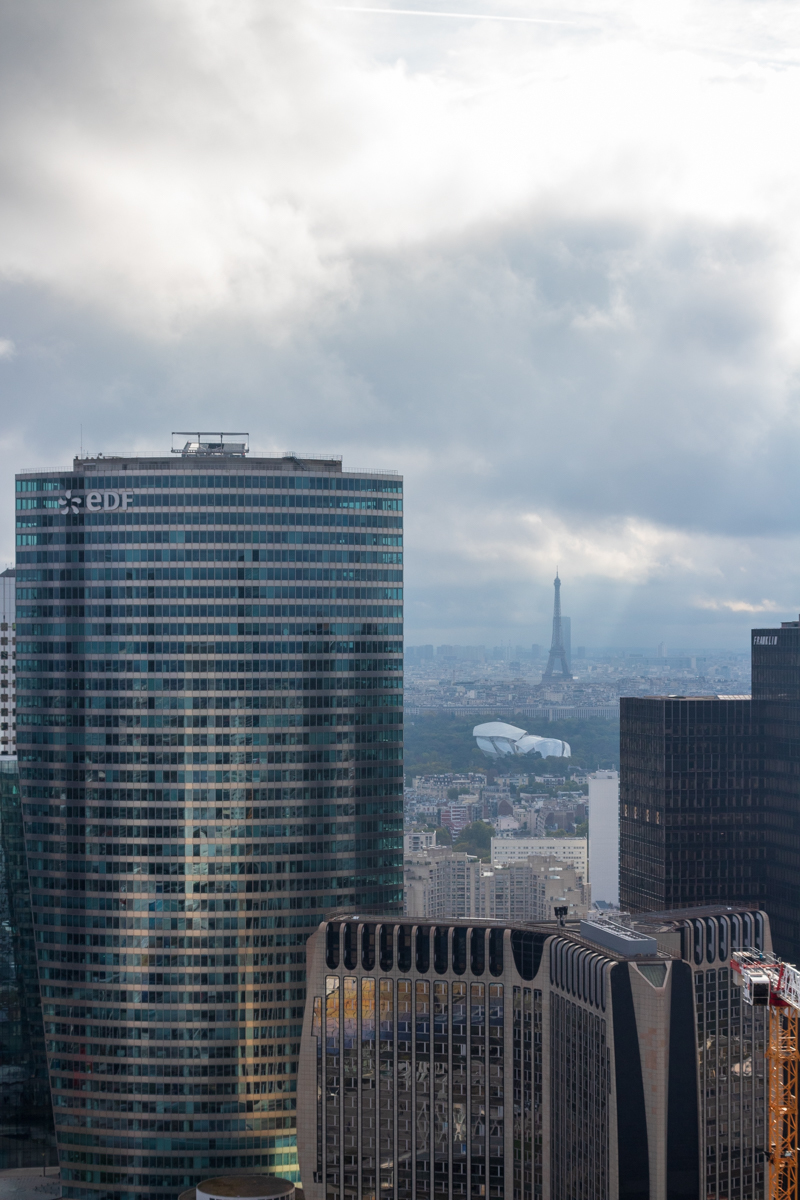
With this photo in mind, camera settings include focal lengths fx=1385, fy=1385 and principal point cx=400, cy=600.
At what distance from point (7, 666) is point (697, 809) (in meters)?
81.2

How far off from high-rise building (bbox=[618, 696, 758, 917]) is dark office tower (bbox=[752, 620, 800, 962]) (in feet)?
4.16

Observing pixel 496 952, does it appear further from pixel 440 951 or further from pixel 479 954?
pixel 440 951

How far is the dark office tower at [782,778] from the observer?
159 m

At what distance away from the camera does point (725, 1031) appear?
4301 inches

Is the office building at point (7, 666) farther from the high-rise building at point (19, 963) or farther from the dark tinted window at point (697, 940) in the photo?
the dark tinted window at point (697, 940)

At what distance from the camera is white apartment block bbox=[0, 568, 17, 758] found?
6156 inches

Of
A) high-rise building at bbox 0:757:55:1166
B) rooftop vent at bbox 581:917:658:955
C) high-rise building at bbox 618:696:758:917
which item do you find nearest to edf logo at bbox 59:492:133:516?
high-rise building at bbox 0:757:55:1166

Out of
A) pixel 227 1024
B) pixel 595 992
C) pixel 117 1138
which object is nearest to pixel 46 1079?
pixel 117 1138

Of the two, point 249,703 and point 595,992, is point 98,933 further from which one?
point 595,992

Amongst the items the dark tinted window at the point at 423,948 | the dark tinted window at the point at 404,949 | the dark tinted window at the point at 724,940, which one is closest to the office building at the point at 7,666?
the dark tinted window at the point at 404,949

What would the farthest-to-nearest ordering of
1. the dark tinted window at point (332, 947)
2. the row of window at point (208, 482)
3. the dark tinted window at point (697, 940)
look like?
the row of window at point (208, 482) < the dark tinted window at point (332, 947) < the dark tinted window at point (697, 940)

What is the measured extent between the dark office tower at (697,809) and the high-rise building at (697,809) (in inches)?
4.6

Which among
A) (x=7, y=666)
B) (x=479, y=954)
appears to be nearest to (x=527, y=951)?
(x=479, y=954)

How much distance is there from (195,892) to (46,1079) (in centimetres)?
3536
